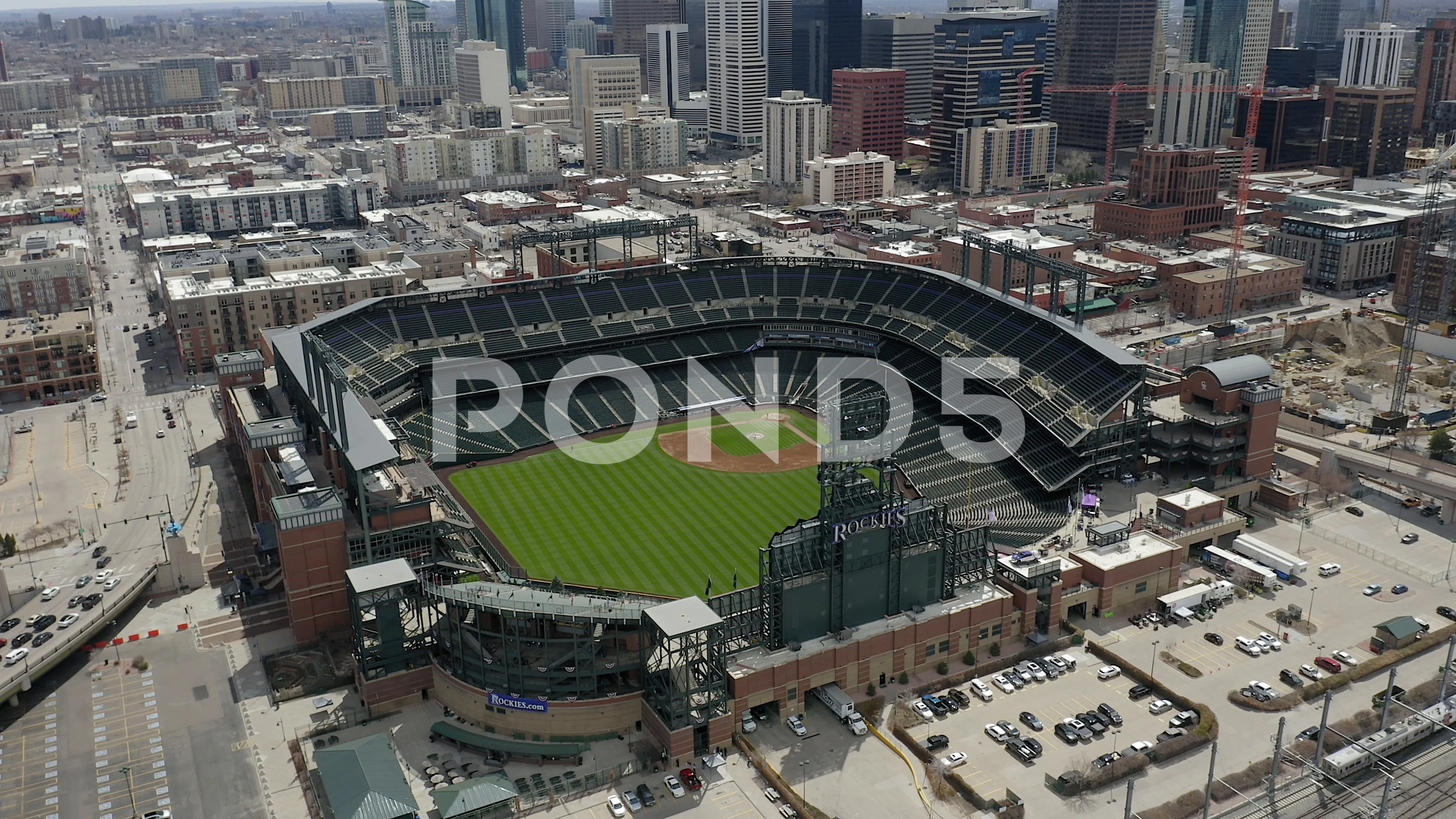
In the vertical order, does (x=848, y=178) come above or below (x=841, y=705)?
above

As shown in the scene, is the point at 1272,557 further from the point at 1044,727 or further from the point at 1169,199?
the point at 1169,199

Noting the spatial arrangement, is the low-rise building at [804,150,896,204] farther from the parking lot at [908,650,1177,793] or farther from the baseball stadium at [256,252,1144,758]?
the parking lot at [908,650,1177,793]

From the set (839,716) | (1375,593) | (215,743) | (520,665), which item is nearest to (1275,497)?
(1375,593)

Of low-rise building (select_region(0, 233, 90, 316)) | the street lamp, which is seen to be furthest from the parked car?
low-rise building (select_region(0, 233, 90, 316))

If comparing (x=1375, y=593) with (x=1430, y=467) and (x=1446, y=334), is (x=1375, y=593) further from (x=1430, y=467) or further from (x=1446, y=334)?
(x=1446, y=334)

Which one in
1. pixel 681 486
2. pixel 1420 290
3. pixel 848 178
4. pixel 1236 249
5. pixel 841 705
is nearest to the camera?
pixel 841 705

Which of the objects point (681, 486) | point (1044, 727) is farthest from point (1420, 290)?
point (1044, 727)
